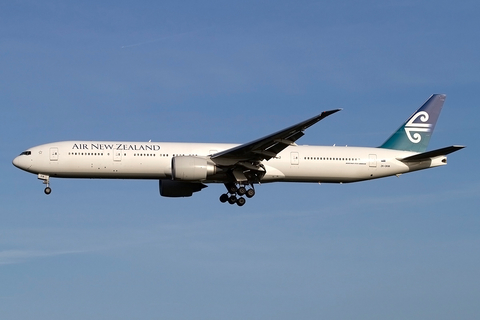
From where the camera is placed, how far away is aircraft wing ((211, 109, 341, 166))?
1753 inches

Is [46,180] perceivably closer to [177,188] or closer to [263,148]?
[177,188]

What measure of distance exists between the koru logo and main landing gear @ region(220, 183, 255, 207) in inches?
474

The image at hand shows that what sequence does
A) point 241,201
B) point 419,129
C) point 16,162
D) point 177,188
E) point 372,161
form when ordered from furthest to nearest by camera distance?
1. point 419,129
2. point 177,188
3. point 372,161
4. point 241,201
5. point 16,162

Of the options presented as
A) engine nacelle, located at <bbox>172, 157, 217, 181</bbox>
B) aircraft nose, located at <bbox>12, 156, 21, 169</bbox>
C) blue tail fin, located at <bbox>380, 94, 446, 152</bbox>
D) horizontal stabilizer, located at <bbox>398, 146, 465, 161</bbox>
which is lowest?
engine nacelle, located at <bbox>172, 157, 217, 181</bbox>

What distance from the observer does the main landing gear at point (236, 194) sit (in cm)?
4969

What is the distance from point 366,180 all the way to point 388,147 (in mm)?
3154

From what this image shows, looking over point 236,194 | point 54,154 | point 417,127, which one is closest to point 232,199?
point 236,194

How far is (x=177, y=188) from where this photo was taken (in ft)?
171

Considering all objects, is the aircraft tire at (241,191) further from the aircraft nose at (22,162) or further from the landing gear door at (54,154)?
the aircraft nose at (22,162)

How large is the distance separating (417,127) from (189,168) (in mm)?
17359

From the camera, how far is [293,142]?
46375 mm

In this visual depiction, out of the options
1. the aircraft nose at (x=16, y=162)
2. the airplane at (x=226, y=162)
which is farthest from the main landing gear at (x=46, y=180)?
the aircraft nose at (x=16, y=162)

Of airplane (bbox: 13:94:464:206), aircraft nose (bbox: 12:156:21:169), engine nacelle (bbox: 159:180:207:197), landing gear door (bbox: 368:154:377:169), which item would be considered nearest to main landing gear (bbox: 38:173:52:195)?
airplane (bbox: 13:94:464:206)

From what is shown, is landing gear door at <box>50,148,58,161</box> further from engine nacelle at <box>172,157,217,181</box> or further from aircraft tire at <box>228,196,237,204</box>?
aircraft tire at <box>228,196,237,204</box>
